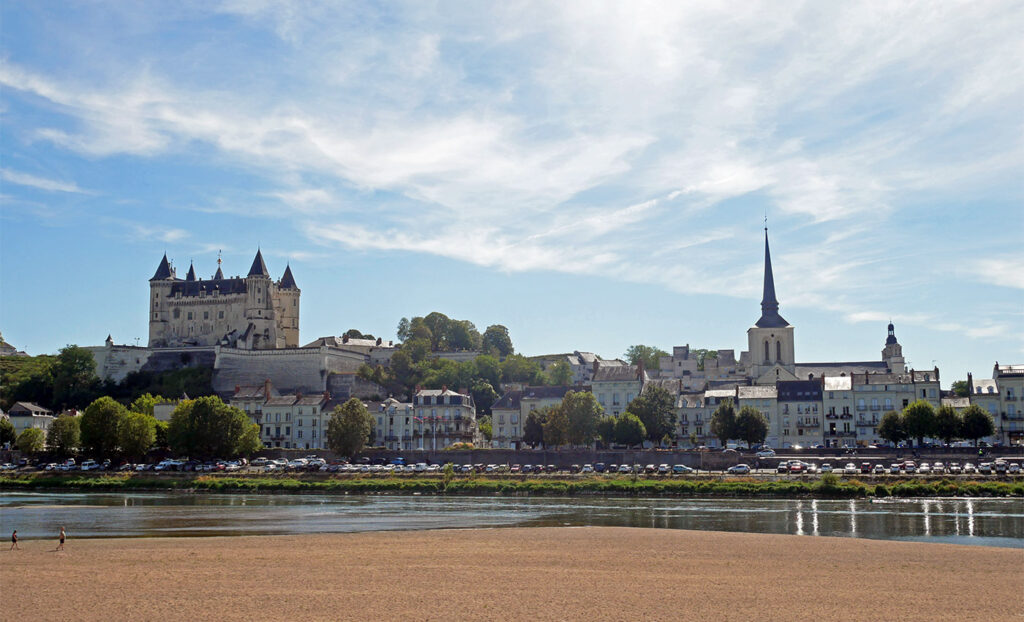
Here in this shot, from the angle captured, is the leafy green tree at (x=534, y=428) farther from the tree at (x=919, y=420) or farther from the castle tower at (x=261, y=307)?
the castle tower at (x=261, y=307)

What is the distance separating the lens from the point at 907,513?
3597 cm

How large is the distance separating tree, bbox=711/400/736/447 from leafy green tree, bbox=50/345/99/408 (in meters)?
57.6

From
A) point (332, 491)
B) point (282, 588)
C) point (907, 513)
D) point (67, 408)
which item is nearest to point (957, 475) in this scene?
point (907, 513)

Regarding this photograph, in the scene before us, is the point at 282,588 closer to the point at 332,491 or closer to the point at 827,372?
the point at 332,491

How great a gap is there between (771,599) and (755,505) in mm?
22366

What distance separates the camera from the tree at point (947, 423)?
56.5m

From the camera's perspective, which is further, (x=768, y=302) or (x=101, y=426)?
(x=768, y=302)

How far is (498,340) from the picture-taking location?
11562cm

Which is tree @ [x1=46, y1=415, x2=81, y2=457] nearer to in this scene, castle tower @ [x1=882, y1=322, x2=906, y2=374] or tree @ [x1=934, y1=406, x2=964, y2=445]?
tree @ [x1=934, y1=406, x2=964, y2=445]

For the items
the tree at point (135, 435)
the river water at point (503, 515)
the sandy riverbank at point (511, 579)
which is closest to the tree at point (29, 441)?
the tree at point (135, 435)

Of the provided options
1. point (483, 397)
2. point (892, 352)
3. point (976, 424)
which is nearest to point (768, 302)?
point (892, 352)

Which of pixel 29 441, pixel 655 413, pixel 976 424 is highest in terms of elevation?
pixel 655 413

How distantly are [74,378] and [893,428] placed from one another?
72898 millimetres

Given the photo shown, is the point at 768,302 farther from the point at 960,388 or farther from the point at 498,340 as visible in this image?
the point at 498,340
